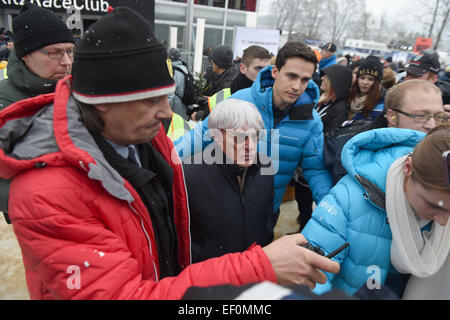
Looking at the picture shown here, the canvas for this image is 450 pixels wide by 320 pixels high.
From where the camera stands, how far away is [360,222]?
138cm

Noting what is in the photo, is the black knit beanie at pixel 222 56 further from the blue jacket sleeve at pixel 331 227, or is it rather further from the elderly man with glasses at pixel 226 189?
the blue jacket sleeve at pixel 331 227

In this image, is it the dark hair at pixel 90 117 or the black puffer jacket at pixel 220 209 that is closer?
the dark hair at pixel 90 117

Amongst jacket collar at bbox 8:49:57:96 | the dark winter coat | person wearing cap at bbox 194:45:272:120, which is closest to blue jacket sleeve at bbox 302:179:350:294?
jacket collar at bbox 8:49:57:96

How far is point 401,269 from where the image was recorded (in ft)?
4.35

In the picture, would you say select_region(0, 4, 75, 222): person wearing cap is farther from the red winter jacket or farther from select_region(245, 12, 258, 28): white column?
Answer: select_region(245, 12, 258, 28): white column

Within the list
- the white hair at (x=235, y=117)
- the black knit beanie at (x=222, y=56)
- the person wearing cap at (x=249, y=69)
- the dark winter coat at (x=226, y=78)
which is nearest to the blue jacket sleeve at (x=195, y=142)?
the white hair at (x=235, y=117)

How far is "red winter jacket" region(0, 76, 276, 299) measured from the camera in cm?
83

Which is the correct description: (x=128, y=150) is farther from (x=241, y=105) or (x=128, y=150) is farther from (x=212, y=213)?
(x=241, y=105)

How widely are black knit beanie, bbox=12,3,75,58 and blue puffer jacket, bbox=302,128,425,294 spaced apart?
7.15 feet

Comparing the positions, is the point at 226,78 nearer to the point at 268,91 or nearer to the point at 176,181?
the point at 268,91

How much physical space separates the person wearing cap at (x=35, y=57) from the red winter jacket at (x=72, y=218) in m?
1.20

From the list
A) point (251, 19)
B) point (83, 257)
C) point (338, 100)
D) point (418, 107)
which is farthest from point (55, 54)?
point (251, 19)

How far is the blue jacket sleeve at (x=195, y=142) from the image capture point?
2.08 m

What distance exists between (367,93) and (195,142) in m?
2.51
